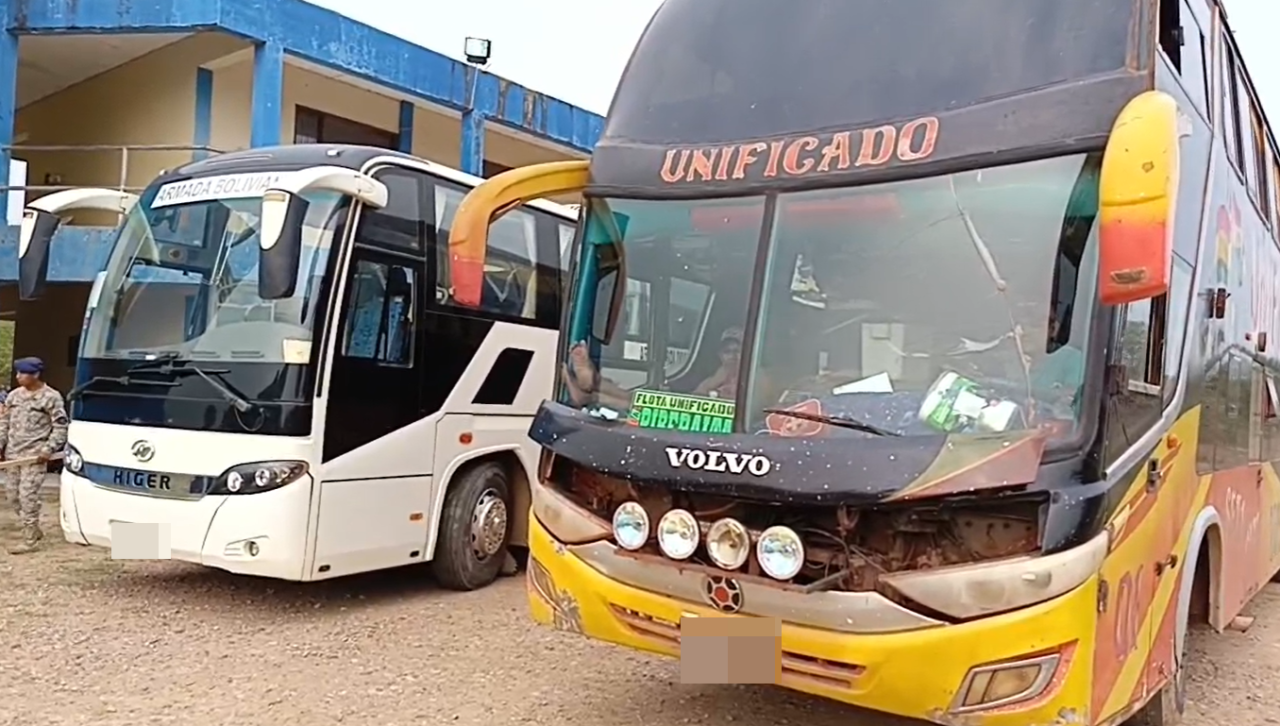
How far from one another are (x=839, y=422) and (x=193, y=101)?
1182cm

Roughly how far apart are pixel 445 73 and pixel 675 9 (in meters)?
10.4

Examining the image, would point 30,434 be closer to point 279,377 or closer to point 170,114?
point 279,377

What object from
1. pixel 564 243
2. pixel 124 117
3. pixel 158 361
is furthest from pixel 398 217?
pixel 124 117

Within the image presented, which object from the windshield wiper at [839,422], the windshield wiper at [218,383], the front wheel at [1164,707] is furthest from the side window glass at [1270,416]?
the windshield wiper at [218,383]

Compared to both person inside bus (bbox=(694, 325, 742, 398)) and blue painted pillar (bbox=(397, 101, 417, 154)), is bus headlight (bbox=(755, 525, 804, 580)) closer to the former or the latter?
person inside bus (bbox=(694, 325, 742, 398))

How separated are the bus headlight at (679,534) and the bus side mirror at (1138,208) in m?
1.63

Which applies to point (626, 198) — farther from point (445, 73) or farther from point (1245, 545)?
point (445, 73)

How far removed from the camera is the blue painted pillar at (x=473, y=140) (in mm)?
15195

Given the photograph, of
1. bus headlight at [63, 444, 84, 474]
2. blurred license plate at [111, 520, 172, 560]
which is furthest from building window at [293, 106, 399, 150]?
blurred license plate at [111, 520, 172, 560]

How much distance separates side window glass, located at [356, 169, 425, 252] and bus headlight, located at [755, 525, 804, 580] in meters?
3.95

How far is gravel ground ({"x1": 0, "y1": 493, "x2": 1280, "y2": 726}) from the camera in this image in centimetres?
520

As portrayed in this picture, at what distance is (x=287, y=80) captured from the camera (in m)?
14.4

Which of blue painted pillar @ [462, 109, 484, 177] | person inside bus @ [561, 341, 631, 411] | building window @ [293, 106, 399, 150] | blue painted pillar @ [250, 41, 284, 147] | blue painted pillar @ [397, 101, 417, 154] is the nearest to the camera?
person inside bus @ [561, 341, 631, 411]

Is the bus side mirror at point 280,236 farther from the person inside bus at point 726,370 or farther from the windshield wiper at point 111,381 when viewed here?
the person inside bus at point 726,370
